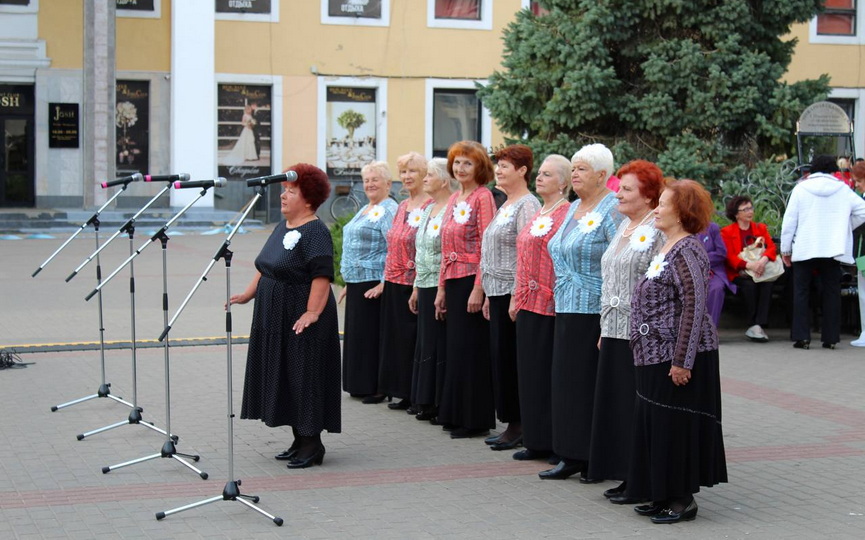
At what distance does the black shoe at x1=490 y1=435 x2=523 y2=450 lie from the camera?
27.0 feet

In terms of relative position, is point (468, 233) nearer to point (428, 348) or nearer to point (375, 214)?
point (428, 348)

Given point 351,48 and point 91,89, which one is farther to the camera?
point 351,48

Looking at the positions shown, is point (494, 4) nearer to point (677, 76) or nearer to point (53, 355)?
point (677, 76)

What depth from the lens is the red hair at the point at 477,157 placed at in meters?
8.66

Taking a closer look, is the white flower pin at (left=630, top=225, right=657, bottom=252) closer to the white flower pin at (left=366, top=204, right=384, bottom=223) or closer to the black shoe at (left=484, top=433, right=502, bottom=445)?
the black shoe at (left=484, top=433, right=502, bottom=445)

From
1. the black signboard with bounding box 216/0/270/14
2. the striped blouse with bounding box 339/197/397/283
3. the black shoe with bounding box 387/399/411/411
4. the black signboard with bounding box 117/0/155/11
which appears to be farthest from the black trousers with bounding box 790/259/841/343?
the black signboard with bounding box 117/0/155/11

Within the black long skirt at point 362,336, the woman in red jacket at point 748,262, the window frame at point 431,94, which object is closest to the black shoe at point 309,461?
the black long skirt at point 362,336

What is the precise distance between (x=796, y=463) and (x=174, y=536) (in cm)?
395

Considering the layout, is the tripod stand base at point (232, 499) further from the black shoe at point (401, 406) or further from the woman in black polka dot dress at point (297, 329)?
the black shoe at point (401, 406)

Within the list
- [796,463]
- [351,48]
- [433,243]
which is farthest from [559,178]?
[351,48]

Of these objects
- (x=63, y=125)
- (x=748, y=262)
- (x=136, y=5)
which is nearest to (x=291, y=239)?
(x=748, y=262)

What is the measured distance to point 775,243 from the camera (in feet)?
46.0

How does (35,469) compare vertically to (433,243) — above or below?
below

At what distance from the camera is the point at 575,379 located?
7.28 metres
